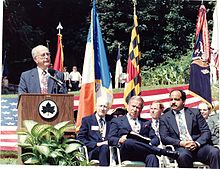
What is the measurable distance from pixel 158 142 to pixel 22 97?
168 centimetres

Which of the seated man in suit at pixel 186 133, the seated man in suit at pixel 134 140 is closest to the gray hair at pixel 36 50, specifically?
the seated man in suit at pixel 134 140

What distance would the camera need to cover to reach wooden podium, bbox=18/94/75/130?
6.47 metres

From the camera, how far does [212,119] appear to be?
271 inches

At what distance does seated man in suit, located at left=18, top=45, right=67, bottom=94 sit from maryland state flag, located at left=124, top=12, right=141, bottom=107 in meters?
0.89

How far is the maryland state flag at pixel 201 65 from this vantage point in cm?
704

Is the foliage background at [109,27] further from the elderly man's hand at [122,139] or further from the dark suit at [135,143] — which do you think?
the elderly man's hand at [122,139]

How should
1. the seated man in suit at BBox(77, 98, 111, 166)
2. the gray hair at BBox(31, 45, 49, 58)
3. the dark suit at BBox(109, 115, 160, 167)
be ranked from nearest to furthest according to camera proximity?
the dark suit at BBox(109, 115, 160, 167) < the seated man in suit at BBox(77, 98, 111, 166) < the gray hair at BBox(31, 45, 49, 58)

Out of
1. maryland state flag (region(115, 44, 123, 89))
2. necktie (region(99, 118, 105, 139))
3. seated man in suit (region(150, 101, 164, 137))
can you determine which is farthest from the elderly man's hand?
maryland state flag (region(115, 44, 123, 89))

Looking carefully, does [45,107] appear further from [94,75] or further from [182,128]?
[182,128]

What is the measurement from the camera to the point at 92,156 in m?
6.74

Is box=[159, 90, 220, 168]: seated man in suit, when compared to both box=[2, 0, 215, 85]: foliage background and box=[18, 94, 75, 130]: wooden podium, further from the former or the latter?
box=[18, 94, 75, 130]: wooden podium

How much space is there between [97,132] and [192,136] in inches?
44.9

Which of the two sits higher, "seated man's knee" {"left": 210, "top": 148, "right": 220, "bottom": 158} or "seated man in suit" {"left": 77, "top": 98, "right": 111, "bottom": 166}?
"seated man in suit" {"left": 77, "top": 98, "right": 111, "bottom": 166}

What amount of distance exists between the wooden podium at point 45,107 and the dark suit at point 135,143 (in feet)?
1.95
